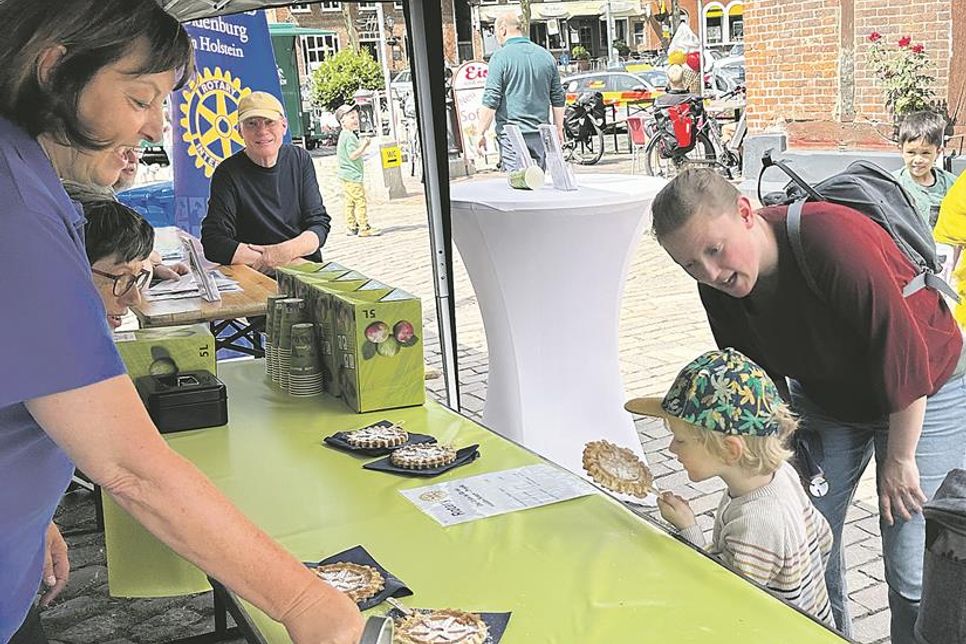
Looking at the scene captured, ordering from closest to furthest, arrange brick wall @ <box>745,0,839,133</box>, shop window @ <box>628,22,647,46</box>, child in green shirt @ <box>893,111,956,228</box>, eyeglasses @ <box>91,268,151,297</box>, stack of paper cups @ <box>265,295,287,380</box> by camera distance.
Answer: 1. eyeglasses @ <box>91,268,151,297</box>
2. stack of paper cups @ <box>265,295,287,380</box>
3. child in green shirt @ <box>893,111,956,228</box>
4. brick wall @ <box>745,0,839,133</box>
5. shop window @ <box>628,22,647,46</box>

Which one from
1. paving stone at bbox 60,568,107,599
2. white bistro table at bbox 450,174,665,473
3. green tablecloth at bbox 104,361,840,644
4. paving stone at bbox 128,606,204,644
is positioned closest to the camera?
green tablecloth at bbox 104,361,840,644

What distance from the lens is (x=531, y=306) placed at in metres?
3.64

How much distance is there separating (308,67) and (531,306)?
31.8 metres

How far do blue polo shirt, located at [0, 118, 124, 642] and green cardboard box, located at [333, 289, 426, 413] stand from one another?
118 cm

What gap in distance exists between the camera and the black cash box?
2.44m

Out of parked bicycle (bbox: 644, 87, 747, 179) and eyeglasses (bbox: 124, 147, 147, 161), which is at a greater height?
eyeglasses (bbox: 124, 147, 147, 161)

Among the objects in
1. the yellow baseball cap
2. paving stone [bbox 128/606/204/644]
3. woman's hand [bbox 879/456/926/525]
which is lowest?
paving stone [bbox 128/606/204/644]

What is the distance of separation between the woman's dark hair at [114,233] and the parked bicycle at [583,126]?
12945 mm

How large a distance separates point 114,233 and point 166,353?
34 cm

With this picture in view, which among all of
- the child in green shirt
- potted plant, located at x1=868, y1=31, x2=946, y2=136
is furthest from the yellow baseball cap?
potted plant, located at x1=868, y1=31, x2=946, y2=136

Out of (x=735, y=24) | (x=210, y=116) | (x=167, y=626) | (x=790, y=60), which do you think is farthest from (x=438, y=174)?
(x=735, y=24)

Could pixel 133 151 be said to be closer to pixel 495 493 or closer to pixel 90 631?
pixel 495 493

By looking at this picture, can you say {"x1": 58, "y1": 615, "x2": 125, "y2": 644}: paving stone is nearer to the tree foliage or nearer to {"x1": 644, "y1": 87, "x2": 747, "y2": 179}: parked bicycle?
{"x1": 644, "y1": 87, "x2": 747, "y2": 179}: parked bicycle

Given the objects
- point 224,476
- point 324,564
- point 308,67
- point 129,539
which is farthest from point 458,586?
point 308,67
